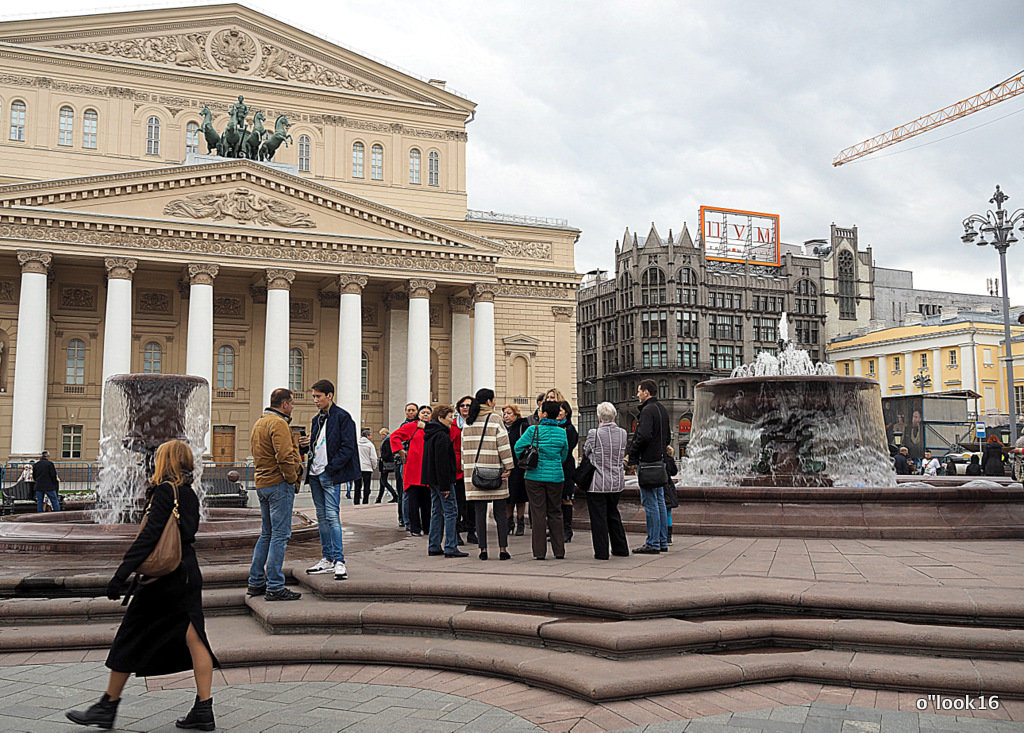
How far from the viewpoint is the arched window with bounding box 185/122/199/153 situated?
4422cm

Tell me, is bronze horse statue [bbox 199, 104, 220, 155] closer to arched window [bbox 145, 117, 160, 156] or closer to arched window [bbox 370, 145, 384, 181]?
arched window [bbox 145, 117, 160, 156]

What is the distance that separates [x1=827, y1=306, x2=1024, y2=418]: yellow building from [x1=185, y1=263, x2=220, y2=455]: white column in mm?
46456

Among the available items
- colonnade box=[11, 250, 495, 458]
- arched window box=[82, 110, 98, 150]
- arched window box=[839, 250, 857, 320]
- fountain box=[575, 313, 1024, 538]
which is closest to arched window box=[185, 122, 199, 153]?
arched window box=[82, 110, 98, 150]

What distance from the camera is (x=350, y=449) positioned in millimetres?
8195

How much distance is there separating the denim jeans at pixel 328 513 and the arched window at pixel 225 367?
117 ft

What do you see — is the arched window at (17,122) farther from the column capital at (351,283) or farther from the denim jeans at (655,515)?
the denim jeans at (655,515)

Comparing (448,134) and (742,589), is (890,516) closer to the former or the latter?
(742,589)

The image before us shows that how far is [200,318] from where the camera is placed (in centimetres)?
3684

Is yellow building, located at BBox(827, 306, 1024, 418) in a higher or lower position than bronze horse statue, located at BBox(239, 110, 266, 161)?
lower

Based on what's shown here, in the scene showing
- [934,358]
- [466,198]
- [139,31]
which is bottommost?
[934,358]

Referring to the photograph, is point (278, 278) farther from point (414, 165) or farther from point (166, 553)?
point (166, 553)

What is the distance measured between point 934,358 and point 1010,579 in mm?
69611

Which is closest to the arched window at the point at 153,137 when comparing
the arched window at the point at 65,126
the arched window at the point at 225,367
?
the arched window at the point at 65,126

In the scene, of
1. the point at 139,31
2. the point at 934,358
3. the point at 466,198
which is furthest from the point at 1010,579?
the point at 934,358
